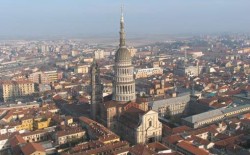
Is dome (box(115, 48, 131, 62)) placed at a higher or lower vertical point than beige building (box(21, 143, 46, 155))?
higher

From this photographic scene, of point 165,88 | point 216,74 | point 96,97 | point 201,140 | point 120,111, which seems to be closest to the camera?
point 201,140

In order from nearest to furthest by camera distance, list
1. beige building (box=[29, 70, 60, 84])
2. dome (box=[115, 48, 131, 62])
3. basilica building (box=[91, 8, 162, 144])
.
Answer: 1. basilica building (box=[91, 8, 162, 144])
2. dome (box=[115, 48, 131, 62])
3. beige building (box=[29, 70, 60, 84])

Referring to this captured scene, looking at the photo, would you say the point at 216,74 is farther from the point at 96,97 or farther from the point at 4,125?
the point at 4,125

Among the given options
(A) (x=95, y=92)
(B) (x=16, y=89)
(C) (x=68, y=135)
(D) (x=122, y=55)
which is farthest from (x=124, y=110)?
(B) (x=16, y=89)

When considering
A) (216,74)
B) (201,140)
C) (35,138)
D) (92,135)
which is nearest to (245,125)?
(201,140)

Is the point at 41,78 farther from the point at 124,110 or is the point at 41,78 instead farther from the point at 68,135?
the point at 68,135

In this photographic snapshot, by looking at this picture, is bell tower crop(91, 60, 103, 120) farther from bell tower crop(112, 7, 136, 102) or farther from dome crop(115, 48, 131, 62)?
dome crop(115, 48, 131, 62)

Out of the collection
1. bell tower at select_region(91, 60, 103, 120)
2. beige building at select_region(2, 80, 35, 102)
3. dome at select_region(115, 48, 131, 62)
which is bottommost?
beige building at select_region(2, 80, 35, 102)

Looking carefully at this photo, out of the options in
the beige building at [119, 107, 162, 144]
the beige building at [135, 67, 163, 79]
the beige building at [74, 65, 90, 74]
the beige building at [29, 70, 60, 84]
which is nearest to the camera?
the beige building at [119, 107, 162, 144]

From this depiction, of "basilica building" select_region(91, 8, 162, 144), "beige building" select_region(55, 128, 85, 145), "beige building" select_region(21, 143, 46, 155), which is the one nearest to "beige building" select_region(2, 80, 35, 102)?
"basilica building" select_region(91, 8, 162, 144)
